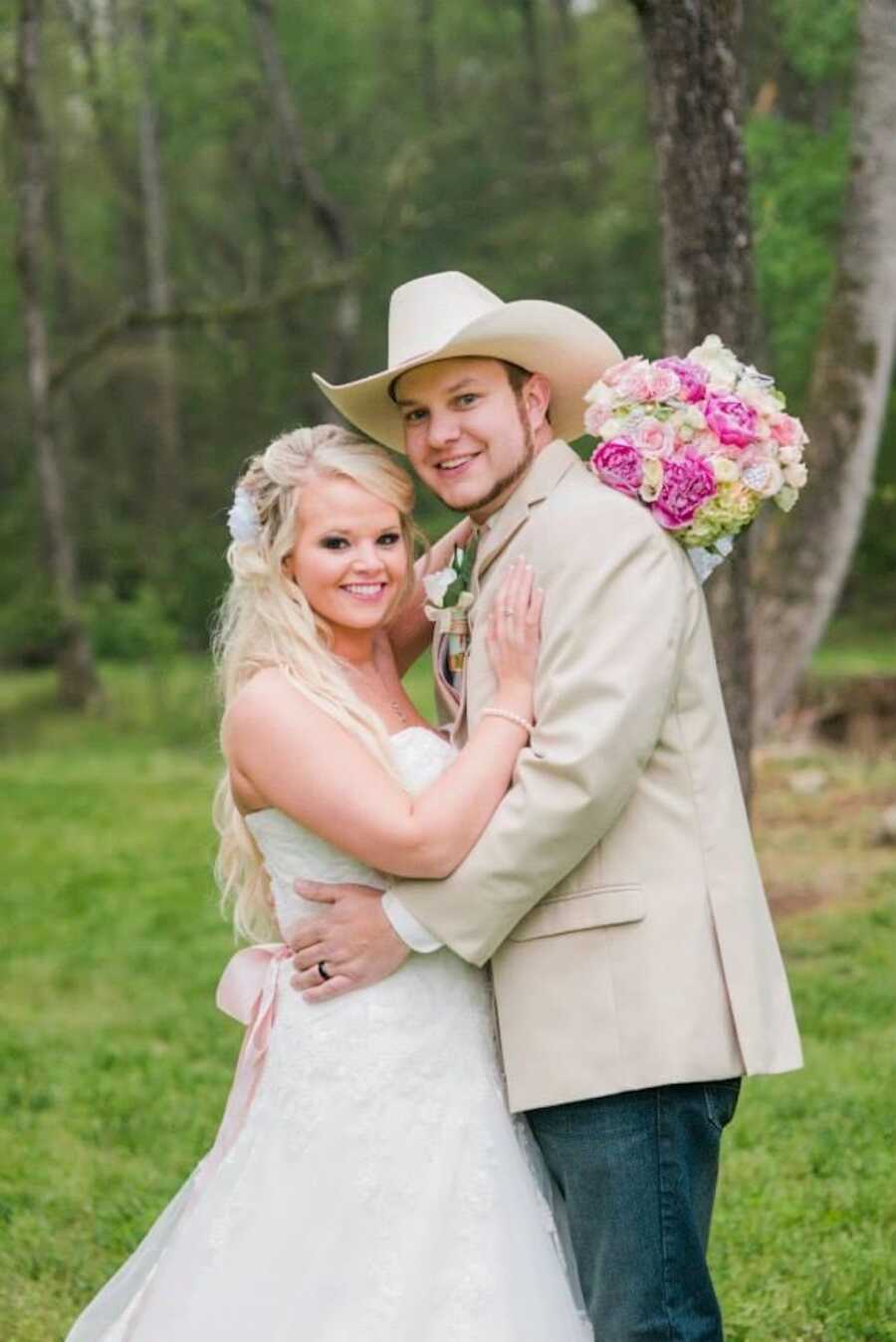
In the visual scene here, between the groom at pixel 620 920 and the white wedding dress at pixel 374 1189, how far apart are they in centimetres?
10

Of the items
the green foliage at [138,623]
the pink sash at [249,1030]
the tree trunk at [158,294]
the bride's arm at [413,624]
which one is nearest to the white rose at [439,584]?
the bride's arm at [413,624]

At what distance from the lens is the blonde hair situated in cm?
321

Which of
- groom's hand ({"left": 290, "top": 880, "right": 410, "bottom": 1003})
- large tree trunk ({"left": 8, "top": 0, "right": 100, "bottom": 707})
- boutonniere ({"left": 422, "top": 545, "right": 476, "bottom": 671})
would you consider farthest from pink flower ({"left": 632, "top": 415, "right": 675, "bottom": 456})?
large tree trunk ({"left": 8, "top": 0, "right": 100, "bottom": 707})

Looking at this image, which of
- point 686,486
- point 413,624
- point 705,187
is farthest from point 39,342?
point 686,486

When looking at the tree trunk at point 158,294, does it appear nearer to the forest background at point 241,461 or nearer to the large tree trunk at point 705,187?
the forest background at point 241,461

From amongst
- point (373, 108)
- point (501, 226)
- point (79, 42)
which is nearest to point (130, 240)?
point (373, 108)

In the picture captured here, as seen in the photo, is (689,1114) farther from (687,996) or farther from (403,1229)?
(403,1229)

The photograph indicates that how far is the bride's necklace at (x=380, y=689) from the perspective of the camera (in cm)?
338

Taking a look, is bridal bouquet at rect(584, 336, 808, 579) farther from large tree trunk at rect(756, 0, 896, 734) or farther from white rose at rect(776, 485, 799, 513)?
large tree trunk at rect(756, 0, 896, 734)

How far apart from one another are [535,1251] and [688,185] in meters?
3.91

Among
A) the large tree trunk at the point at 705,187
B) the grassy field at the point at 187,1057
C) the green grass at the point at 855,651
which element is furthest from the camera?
the green grass at the point at 855,651

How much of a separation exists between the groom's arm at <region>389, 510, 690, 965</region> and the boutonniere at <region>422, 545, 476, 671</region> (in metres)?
0.29

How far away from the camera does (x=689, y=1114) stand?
117 inches

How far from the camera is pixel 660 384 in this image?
307 centimetres
